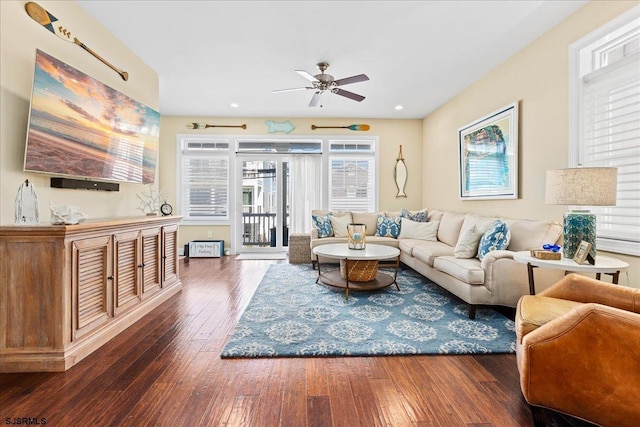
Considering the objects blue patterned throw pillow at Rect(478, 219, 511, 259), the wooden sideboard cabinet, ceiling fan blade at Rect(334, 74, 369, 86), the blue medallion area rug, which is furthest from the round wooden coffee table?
the wooden sideboard cabinet

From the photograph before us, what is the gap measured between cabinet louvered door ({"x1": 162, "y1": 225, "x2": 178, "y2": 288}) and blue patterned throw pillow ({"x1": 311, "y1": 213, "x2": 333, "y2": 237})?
7.69 feet

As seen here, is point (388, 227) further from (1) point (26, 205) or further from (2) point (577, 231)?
(1) point (26, 205)

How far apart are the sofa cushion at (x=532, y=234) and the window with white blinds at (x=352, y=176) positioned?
3.35 metres

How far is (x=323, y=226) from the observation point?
5266mm

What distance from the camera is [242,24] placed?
2.96 meters

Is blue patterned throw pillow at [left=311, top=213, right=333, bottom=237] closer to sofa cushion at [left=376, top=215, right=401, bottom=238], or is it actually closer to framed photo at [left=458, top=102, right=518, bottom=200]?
sofa cushion at [left=376, top=215, right=401, bottom=238]

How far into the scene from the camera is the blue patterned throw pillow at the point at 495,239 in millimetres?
3076

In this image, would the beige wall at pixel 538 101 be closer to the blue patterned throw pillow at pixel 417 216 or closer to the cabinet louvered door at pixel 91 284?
the blue patterned throw pillow at pixel 417 216

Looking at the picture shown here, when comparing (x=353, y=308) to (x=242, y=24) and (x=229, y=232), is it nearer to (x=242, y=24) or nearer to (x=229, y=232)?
(x=242, y=24)

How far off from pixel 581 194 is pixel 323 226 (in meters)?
3.63

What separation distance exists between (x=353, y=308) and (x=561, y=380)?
1.89 metres

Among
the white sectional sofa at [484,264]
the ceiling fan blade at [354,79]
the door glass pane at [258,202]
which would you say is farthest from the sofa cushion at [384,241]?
the ceiling fan blade at [354,79]

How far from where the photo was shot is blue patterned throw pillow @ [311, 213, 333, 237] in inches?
207

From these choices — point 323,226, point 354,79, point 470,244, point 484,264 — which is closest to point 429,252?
point 470,244
